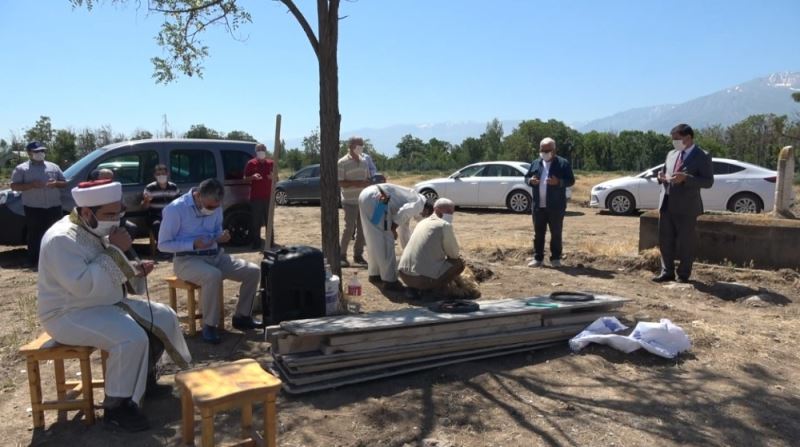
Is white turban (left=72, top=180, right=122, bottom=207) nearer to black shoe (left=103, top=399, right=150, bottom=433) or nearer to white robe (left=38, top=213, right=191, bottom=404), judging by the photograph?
white robe (left=38, top=213, right=191, bottom=404)

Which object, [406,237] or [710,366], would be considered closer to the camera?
[710,366]

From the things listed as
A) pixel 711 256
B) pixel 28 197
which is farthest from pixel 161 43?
pixel 711 256

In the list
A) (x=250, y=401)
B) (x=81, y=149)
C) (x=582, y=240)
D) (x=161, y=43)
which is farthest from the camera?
(x=81, y=149)

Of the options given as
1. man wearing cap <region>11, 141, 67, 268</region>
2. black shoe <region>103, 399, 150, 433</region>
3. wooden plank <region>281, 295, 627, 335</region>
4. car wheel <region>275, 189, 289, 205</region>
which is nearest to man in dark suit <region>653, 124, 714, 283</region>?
wooden plank <region>281, 295, 627, 335</region>

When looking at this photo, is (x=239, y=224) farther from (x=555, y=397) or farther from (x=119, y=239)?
(x=555, y=397)

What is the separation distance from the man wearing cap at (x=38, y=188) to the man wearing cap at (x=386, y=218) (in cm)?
453

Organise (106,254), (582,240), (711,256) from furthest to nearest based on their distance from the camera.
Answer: (582,240), (711,256), (106,254)

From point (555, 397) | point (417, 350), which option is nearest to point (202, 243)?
point (417, 350)

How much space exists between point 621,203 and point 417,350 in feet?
40.9

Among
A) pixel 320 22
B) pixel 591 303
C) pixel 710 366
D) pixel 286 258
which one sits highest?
pixel 320 22

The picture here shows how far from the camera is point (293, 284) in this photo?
549 centimetres

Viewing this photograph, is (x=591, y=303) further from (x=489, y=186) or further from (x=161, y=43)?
(x=489, y=186)

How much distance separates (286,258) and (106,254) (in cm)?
173

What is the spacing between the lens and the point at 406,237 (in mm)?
7680
